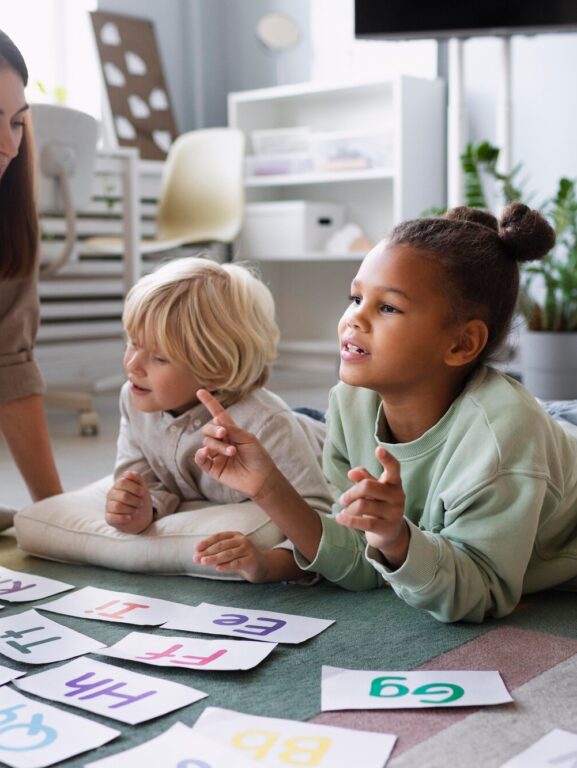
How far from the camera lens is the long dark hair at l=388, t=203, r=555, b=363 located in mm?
1207

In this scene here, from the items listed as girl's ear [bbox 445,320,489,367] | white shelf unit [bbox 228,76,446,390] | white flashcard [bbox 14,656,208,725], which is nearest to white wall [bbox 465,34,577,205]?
white shelf unit [bbox 228,76,446,390]

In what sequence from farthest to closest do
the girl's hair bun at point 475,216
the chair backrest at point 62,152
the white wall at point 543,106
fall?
the white wall at point 543,106
the chair backrest at point 62,152
the girl's hair bun at point 475,216

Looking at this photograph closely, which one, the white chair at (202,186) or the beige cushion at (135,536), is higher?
the white chair at (202,186)

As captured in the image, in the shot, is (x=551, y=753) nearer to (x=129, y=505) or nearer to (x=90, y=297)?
(x=129, y=505)

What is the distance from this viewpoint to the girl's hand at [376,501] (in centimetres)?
100

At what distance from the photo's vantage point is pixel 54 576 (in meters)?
1.47

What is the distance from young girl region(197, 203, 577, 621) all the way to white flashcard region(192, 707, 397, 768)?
24 cm

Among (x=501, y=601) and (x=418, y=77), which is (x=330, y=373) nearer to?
(x=418, y=77)

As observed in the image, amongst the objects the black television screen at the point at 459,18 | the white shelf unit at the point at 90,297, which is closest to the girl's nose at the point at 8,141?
the black television screen at the point at 459,18

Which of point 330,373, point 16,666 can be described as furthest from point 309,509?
point 330,373

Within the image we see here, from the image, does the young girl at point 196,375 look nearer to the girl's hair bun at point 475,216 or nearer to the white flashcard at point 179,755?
the girl's hair bun at point 475,216

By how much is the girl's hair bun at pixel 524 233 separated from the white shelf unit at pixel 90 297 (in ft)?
8.64

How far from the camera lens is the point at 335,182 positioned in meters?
4.52

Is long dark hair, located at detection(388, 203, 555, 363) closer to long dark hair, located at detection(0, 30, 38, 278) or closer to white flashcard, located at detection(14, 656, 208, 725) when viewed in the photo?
white flashcard, located at detection(14, 656, 208, 725)
